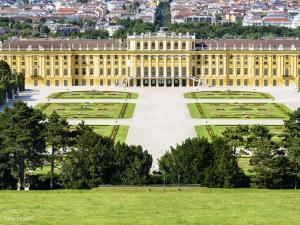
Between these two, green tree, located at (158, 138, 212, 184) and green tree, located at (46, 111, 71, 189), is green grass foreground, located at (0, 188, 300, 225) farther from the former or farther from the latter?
green tree, located at (46, 111, 71, 189)

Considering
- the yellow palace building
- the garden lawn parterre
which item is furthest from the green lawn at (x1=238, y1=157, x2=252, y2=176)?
the yellow palace building

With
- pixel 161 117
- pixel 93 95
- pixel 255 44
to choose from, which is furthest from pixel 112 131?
pixel 255 44

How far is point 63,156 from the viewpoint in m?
48.5

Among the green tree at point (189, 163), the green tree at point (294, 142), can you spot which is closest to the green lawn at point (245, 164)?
the green tree at point (294, 142)

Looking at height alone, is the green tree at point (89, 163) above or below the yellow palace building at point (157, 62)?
above

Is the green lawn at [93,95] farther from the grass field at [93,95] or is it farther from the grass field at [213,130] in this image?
the grass field at [213,130]

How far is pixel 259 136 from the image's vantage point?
4975 centimetres

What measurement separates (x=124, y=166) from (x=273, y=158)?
692 cm

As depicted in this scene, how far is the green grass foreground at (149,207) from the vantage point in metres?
33.1

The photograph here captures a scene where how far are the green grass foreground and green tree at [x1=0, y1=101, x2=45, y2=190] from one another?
196 inches

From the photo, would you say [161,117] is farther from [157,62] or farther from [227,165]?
[157,62]

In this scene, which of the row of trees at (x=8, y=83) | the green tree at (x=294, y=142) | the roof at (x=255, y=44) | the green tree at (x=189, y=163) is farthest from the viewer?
the roof at (x=255, y=44)

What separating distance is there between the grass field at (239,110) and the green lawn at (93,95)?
1145 cm

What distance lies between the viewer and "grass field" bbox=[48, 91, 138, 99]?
95.2 meters
